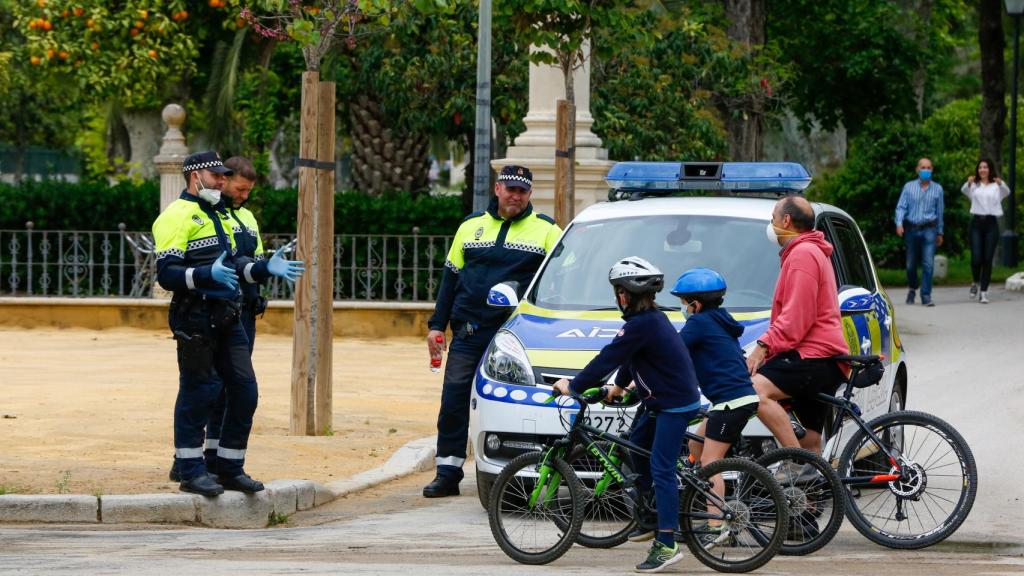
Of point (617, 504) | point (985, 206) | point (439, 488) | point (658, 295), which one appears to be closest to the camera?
point (617, 504)

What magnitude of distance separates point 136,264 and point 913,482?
13707mm

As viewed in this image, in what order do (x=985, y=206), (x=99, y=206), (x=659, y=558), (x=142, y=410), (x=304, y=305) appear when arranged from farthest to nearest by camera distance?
(x=985, y=206) → (x=99, y=206) → (x=142, y=410) → (x=304, y=305) → (x=659, y=558)

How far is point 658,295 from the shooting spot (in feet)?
32.7

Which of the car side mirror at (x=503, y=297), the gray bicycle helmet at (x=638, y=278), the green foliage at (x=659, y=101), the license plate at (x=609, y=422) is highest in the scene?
the green foliage at (x=659, y=101)

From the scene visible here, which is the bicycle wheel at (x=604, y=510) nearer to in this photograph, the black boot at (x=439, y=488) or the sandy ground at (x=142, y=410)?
the black boot at (x=439, y=488)

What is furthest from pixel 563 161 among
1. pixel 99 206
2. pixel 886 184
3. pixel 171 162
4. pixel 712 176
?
pixel 886 184

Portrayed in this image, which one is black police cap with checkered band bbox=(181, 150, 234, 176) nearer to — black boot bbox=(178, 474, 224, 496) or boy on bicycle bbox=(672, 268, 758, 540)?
black boot bbox=(178, 474, 224, 496)

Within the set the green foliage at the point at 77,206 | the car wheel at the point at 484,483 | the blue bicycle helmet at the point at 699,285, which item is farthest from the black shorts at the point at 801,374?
the green foliage at the point at 77,206

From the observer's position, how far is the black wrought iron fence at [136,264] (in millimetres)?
20188

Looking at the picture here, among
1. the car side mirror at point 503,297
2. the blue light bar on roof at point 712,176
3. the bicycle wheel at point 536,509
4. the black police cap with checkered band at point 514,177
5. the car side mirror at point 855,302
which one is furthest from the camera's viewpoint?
the blue light bar on roof at point 712,176

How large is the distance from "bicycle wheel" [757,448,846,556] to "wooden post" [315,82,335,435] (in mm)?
4564

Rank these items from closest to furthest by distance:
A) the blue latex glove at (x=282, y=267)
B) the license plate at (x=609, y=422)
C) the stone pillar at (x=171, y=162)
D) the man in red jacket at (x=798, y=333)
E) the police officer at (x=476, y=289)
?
1. the man in red jacket at (x=798, y=333)
2. the license plate at (x=609, y=422)
3. the blue latex glove at (x=282, y=267)
4. the police officer at (x=476, y=289)
5. the stone pillar at (x=171, y=162)

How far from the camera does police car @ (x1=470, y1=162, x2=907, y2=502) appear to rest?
355 inches

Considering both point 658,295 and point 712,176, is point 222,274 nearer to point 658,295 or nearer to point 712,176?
point 658,295
